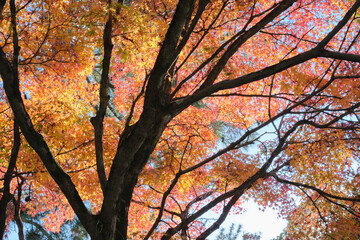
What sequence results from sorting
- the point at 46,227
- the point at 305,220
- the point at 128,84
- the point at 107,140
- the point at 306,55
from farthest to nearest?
1. the point at 128,84
2. the point at 46,227
3. the point at 305,220
4. the point at 107,140
5. the point at 306,55

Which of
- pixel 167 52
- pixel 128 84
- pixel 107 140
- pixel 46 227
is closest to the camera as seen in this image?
pixel 167 52

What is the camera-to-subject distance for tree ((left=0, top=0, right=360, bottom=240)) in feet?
12.6

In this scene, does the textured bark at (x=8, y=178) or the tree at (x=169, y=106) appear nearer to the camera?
Answer: the tree at (x=169, y=106)

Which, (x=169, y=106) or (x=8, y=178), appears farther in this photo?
(x=8, y=178)

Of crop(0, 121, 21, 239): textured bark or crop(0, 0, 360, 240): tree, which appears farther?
crop(0, 121, 21, 239): textured bark

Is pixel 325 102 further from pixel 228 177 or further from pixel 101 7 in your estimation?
pixel 101 7

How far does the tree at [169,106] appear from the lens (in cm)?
384

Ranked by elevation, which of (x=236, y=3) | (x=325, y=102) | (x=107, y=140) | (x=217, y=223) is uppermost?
(x=236, y=3)

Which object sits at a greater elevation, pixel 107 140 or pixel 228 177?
pixel 107 140

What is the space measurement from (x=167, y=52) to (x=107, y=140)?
4.05m

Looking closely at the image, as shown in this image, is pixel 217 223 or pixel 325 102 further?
pixel 325 102

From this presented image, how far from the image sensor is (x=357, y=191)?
818 cm

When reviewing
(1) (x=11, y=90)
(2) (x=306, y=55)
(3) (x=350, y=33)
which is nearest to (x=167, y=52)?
Answer: (2) (x=306, y=55)

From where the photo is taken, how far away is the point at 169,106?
12.6 feet
